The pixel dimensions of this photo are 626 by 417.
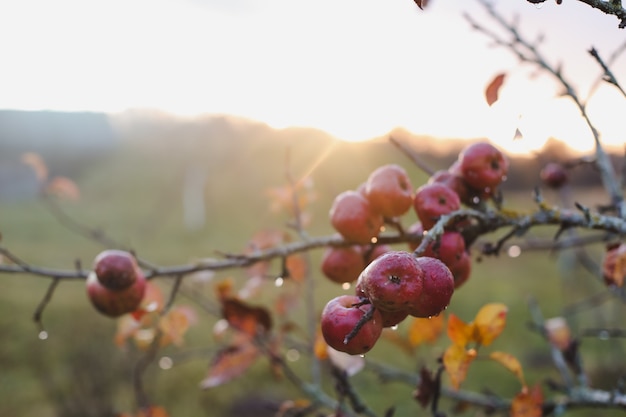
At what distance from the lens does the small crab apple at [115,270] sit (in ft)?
4.46

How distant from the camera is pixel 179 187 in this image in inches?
1227

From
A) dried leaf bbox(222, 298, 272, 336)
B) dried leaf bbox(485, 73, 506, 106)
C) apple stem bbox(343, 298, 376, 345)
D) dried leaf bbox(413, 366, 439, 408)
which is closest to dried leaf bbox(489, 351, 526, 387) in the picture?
dried leaf bbox(413, 366, 439, 408)

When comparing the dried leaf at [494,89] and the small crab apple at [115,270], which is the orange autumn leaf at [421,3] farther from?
the small crab apple at [115,270]

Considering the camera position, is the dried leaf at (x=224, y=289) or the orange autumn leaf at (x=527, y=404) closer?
the orange autumn leaf at (x=527, y=404)

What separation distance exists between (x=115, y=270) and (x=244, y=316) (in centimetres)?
81

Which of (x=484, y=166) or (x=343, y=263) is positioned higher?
(x=484, y=166)

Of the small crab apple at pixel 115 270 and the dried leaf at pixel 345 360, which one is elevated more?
the small crab apple at pixel 115 270

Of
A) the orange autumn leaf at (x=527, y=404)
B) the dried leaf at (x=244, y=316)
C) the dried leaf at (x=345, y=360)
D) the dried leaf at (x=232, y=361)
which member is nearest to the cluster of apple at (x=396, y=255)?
the dried leaf at (x=345, y=360)

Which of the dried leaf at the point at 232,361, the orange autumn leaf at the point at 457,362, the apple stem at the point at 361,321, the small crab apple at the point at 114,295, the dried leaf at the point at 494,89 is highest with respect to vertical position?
the dried leaf at the point at 494,89

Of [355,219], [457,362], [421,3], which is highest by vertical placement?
[421,3]

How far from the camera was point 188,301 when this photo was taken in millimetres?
12492

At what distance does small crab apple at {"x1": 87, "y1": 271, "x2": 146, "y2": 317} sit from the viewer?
1.42 meters

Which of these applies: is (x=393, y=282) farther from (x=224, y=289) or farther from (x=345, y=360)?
(x=224, y=289)

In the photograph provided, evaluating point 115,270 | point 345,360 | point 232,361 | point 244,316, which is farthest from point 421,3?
point 232,361
